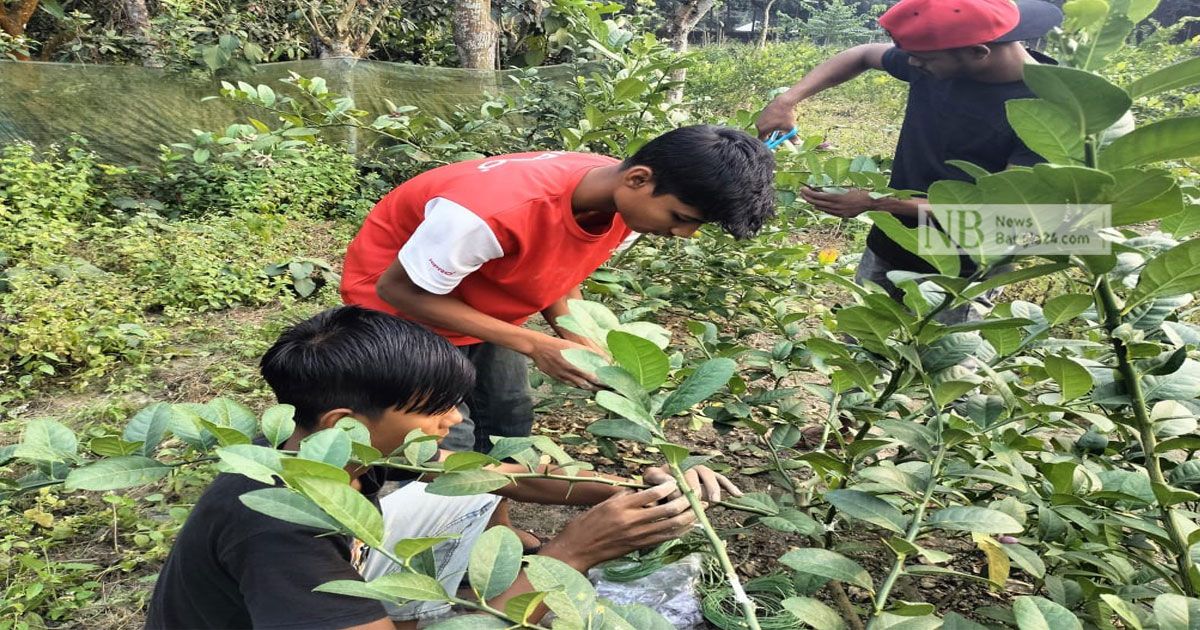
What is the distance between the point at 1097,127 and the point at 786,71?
10.5 metres

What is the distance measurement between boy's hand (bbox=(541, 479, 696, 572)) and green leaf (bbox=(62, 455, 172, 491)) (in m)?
0.58

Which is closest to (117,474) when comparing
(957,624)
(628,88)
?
(957,624)

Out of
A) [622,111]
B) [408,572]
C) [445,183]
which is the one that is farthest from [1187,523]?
[622,111]

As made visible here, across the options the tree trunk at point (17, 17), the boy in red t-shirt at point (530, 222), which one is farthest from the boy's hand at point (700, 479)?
the tree trunk at point (17, 17)

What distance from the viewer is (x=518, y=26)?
24.4 ft

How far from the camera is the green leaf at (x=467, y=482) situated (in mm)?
807

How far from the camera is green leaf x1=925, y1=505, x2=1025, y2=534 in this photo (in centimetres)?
84

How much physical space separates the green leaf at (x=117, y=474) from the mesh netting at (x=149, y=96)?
3.88 metres

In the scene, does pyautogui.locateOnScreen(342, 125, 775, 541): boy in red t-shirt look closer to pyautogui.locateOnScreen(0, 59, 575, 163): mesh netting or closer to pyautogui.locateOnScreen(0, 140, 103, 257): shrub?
pyautogui.locateOnScreen(0, 140, 103, 257): shrub

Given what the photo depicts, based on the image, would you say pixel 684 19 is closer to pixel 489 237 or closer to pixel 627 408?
pixel 489 237

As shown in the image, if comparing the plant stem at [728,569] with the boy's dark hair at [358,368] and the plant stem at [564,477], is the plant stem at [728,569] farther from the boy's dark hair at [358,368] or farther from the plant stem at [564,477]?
the boy's dark hair at [358,368]

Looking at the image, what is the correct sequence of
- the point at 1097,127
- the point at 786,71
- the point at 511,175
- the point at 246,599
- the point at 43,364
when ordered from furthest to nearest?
the point at 786,71 → the point at 43,364 → the point at 511,175 → the point at 246,599 → the point at 1097,127

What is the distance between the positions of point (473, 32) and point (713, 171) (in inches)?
174

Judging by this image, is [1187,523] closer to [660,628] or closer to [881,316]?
[881,316]
